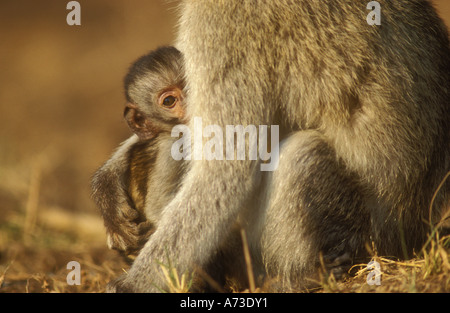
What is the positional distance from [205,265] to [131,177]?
1103mm

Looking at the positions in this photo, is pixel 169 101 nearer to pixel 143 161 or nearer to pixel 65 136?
pixel 143 161

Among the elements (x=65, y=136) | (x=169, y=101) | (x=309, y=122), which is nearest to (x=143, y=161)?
(x=169, y=101)

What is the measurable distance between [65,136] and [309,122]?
22.3ft

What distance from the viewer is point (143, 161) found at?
163 inches

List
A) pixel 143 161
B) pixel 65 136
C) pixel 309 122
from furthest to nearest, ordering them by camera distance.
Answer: pixel 65 136
pixel 143 161
pixel 309 122

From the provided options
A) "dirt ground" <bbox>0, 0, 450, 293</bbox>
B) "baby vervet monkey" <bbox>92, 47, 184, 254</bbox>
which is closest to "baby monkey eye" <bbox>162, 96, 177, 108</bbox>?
"baby vervet monkey" <bbox>92, 47, 184, 254</bbox>

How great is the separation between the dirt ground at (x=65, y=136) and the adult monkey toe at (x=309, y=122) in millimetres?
320

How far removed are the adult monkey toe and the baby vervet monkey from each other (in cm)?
53

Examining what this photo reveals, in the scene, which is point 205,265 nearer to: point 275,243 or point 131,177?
point 275,243

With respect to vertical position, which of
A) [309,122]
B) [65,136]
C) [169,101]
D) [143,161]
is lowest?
[65,136]

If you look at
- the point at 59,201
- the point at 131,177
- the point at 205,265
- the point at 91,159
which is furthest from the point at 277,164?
the point at 91,159

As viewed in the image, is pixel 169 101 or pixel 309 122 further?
pixel 169 101

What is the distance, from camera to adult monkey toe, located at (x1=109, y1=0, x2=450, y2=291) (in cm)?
327

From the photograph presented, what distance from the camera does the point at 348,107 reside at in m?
3.37
